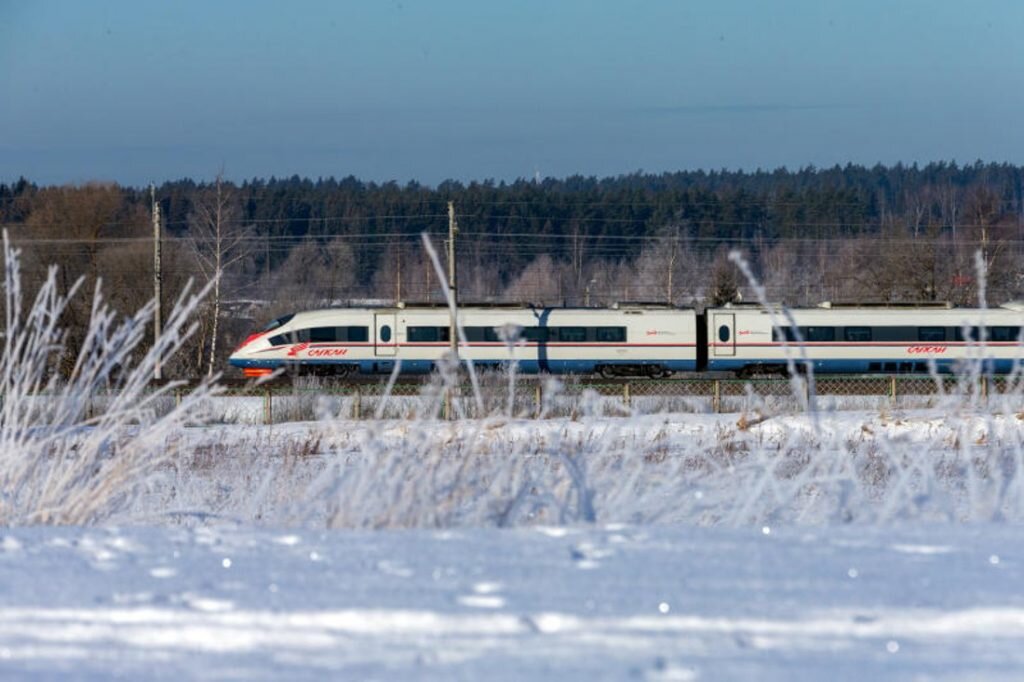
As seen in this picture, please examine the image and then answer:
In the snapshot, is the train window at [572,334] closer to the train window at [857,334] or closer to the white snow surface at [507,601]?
the train window at [857,334]

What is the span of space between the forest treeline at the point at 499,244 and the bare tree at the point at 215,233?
0.19 m

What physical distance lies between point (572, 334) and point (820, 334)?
6726 millimetres

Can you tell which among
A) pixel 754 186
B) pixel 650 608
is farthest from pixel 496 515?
pixel 754 186

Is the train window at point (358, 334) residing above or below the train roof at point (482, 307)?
below

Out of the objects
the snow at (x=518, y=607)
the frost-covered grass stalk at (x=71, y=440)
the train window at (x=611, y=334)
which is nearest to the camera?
the snow at (x=518, y=607)

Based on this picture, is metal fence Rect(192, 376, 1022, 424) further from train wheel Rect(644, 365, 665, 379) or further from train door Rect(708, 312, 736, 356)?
train wheel Rect(644, 365, 665, 379)

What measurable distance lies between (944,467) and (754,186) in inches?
4601

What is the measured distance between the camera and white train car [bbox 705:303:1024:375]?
3550 centimetres

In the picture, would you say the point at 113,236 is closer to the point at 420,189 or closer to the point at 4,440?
the point at 420,189

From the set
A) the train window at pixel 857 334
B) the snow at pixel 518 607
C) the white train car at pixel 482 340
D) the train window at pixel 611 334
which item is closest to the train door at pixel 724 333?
the white train car at pixel 482 340

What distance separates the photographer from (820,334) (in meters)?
35.6

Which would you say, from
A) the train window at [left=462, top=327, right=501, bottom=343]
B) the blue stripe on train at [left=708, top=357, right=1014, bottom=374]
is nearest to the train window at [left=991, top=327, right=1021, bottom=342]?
the blue stripe on train at [left=708, top=357, right=1014, bottom=374]

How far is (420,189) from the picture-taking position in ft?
273

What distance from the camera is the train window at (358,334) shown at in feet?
115
